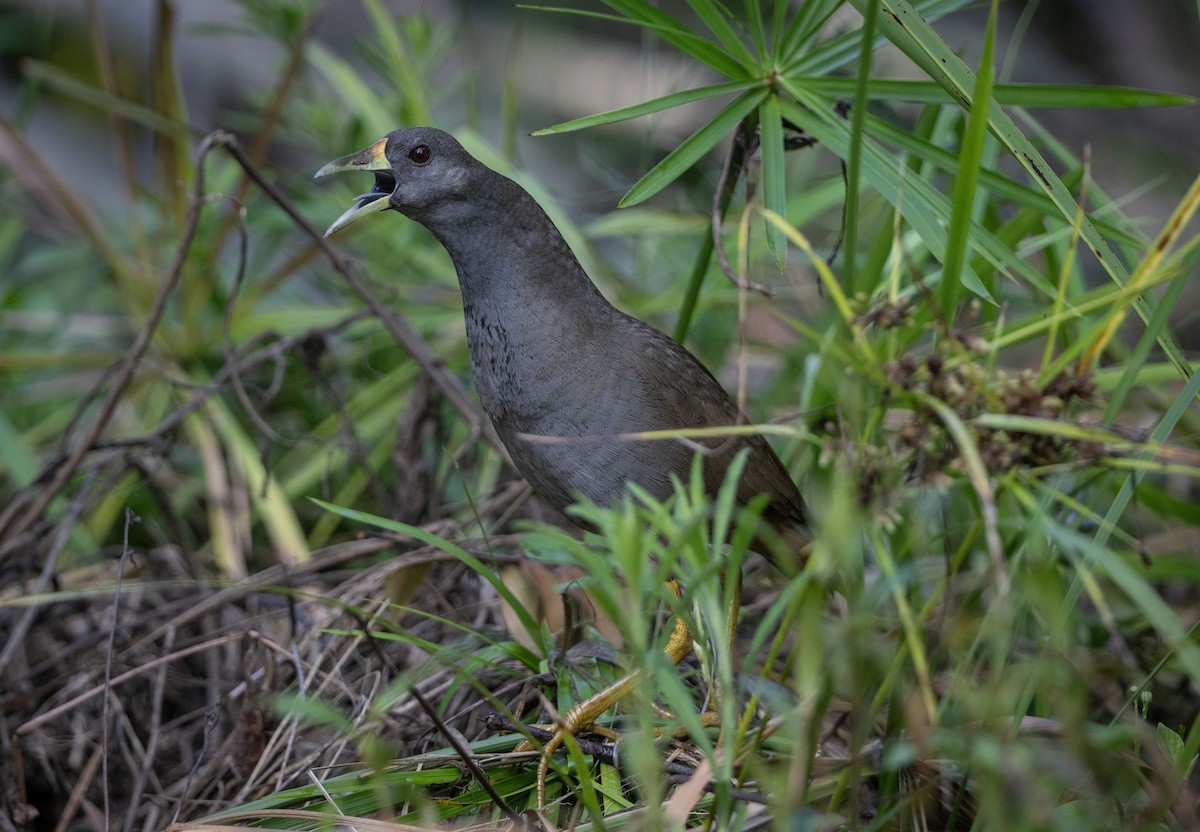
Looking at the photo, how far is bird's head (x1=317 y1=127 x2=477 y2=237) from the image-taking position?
93.4 inches

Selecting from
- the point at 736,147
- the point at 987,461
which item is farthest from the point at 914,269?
the point at 736,147

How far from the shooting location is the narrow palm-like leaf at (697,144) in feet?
7.22

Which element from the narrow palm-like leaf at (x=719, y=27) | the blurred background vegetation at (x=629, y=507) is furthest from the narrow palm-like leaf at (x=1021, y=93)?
the narrow palm-like leaf at (x=719, y=27)

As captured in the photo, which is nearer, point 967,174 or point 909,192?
point 967,174

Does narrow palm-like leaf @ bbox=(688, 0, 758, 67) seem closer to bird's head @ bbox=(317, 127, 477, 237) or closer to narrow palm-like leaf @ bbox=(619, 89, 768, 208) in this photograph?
narrow palm-like leaf @ bbox=(619, 89, 768, 208)

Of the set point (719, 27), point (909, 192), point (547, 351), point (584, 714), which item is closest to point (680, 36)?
point (719, 27)

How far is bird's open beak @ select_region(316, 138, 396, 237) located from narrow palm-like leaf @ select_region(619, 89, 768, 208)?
2.01 feet

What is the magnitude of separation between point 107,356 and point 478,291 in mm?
2318

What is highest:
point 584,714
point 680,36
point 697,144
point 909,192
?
point 680,36

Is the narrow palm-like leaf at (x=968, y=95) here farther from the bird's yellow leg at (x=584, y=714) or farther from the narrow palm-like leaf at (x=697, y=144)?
the bird's yellow leg at (x=584, y=714)

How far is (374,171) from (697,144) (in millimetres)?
740

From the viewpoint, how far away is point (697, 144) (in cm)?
229

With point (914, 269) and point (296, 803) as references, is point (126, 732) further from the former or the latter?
point (914, 269)

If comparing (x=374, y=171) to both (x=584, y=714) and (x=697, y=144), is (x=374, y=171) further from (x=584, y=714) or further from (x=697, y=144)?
(x=584, y=714)
